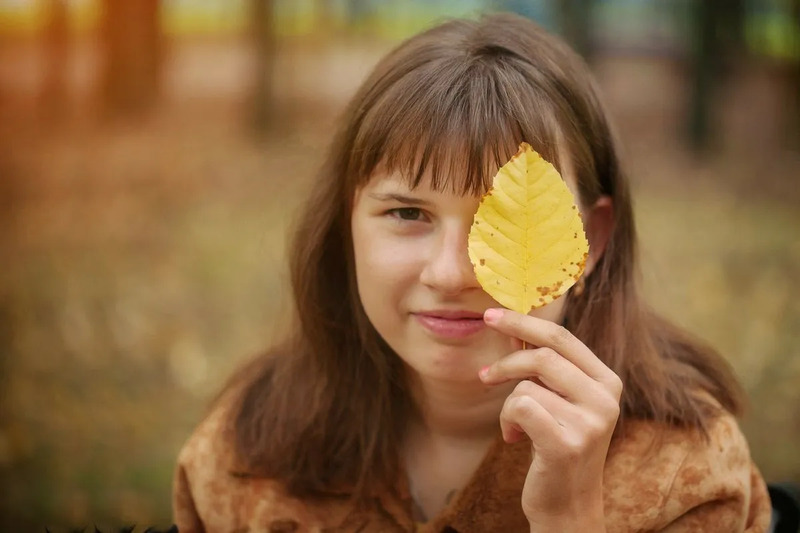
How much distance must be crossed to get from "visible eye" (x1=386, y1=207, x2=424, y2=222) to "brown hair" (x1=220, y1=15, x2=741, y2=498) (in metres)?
0.06

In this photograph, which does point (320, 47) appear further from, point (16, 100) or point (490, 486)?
point (490, 486)

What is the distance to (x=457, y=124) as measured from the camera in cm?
129

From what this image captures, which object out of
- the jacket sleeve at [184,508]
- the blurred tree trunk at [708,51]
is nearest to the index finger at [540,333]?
the jacket sleeve at [184,508]

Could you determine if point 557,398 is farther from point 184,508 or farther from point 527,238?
point 184,508

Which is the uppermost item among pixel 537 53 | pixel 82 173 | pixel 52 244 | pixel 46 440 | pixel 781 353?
pixel 537 53

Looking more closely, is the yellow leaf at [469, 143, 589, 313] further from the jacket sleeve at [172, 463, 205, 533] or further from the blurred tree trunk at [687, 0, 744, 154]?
the blurred tree trunk at [687, 0, 744, 154]

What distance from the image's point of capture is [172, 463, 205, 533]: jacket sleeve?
5.52 feet

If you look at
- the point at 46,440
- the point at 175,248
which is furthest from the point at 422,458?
the point at 175,248

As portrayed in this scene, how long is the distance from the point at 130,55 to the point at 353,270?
Answer: 9.45 feet

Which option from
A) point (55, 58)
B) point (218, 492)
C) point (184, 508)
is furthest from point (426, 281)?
point (55, 58)

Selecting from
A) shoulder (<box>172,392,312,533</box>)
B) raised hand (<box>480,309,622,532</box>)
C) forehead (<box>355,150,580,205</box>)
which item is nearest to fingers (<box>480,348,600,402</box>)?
raised hand (<box>480,309,622,532</box>)

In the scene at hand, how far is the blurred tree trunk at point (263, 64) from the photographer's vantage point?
4242 mm

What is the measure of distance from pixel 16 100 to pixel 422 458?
10.4 ft

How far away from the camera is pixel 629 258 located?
1577 millimetres
